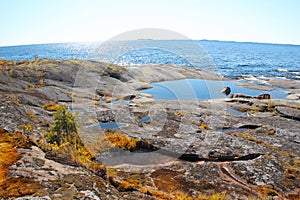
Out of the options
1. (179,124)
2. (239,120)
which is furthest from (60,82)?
(239,120)

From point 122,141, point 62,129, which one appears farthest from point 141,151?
point 62,129

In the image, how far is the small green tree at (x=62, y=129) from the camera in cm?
1149

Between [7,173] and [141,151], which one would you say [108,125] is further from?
[7,173]

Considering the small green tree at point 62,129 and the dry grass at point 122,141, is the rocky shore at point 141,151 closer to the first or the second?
the dry grass at point 122,141

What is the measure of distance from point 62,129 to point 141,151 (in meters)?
5.67

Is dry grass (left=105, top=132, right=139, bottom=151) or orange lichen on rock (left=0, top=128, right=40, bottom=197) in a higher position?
orange lichen on rock (left=0, top=128, right=40, bottom=197)

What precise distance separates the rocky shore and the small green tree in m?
0.26

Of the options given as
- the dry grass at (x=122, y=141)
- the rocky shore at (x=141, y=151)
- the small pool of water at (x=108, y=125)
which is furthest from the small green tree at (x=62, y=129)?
the small pool of water at (x=108, y=125)

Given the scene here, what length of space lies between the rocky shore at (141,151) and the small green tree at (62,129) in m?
0.26

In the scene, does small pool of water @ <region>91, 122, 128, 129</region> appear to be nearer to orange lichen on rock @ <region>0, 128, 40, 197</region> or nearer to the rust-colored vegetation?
the rust-colored vegetation

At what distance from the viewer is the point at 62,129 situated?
40.7 ft

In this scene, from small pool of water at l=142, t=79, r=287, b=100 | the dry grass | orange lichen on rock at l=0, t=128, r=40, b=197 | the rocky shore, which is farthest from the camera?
small pool of water at l=142, t=79, r=287, b=100

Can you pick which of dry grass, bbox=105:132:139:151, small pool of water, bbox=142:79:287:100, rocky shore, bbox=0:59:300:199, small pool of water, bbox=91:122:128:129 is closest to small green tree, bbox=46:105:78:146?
A: rocky shore, bbox=0:59:300:199

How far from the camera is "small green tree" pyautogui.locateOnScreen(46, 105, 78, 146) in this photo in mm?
11492
